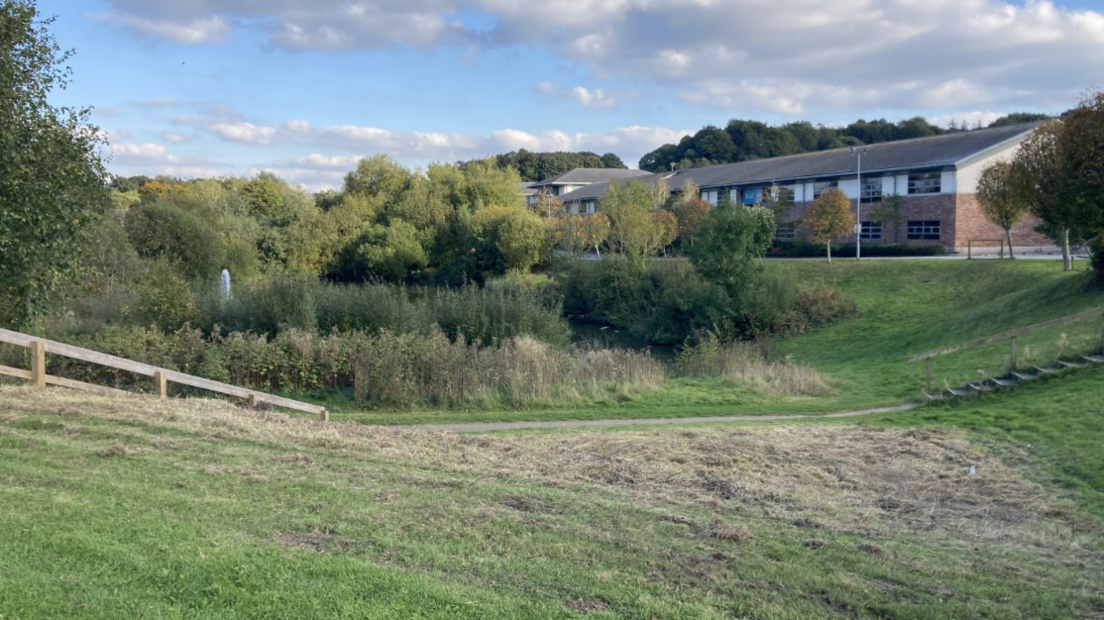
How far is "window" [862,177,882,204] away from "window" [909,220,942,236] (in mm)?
3079

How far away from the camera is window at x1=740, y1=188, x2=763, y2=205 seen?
62294 mm

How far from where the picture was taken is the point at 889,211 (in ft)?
163

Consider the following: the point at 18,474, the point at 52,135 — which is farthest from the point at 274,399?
the point at 18,474

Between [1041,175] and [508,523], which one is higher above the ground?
[1041,175]

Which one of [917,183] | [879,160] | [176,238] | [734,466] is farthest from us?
[879,160]

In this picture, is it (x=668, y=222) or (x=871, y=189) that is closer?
(x=871, y=189)

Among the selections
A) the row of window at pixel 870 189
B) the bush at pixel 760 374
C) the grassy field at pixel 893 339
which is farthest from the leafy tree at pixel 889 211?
the bush at pixel 760 374

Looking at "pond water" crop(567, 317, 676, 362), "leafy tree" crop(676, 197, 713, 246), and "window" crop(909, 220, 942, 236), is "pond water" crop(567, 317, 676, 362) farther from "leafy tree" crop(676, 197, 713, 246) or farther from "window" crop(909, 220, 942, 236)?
"window" crop(909, 220, 942, 236)

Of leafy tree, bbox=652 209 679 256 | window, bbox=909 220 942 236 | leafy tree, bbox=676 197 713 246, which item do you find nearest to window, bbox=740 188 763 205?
leafy tree, bbox=676 197 713 246

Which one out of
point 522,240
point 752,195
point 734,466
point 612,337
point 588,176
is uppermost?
point 588,176

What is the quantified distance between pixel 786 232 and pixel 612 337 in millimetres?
20906

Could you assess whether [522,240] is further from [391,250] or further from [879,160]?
[879,160]

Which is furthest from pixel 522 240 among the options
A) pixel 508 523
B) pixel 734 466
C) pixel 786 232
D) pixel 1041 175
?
pixel 508 523

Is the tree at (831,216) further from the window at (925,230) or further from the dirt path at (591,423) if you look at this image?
the dirt path at (591,423)
